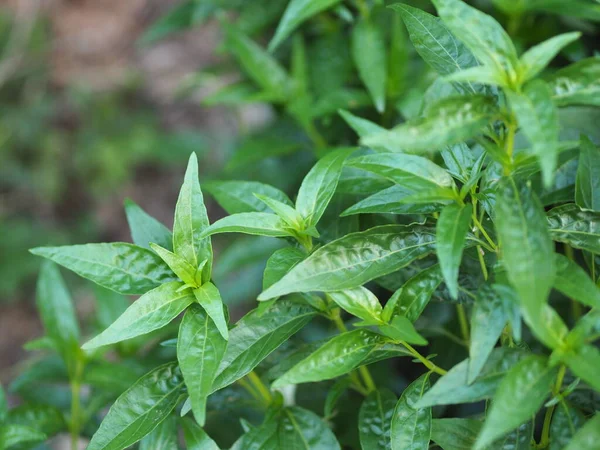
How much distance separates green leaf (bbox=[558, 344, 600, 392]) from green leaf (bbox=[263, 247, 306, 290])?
14.6 inches

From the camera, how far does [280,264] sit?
2.89 ft

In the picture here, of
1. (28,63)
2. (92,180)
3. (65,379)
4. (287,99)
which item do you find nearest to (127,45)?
(28,63)

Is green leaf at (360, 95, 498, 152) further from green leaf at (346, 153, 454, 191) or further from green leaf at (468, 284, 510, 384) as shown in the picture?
green leaf at (468, 284, 510, 384)

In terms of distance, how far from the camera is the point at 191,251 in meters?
0.93

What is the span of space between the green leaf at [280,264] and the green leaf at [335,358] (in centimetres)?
12

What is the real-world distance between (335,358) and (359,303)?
3.4 inches

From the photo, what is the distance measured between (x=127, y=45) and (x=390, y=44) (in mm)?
2239

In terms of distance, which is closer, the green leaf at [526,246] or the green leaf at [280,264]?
the green leaf at [526,246]

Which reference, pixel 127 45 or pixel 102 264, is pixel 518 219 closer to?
pixel 102 264

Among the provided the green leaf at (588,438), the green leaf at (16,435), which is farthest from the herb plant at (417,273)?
the green leaf at (16,435)

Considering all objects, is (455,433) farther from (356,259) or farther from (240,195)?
(240,195)

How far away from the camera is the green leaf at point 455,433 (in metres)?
0.88

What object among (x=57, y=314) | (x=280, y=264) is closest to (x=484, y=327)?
(x=280, y=264)

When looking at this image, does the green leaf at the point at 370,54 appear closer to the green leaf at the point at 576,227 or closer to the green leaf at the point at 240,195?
the green leaf at the point at 240,195
